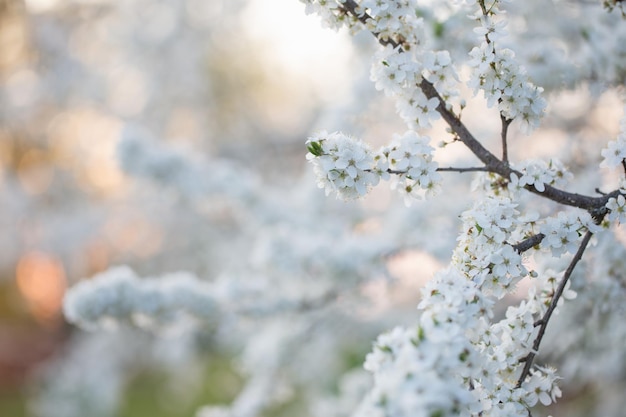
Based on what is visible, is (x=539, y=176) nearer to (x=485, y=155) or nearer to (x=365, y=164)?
(x=485, y=155)

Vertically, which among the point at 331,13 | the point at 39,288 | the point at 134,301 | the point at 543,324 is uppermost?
the point at 39,288

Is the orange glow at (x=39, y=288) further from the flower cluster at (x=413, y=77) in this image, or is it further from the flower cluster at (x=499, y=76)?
the flower cluster at (x=499, y=76)

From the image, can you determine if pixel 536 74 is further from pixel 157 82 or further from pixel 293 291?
pixel 157 82

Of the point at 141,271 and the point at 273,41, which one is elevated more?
the point at 273,41

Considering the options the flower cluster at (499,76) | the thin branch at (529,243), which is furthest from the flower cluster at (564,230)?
the flower cluster at (499,76)

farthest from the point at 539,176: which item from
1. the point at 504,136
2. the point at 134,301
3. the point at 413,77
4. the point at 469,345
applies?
the point at 134,301

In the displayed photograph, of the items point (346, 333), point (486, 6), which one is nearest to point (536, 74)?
point (486, 6)

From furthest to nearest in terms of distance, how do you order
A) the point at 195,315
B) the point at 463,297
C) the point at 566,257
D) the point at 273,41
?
the point at 273,41 → the point at 195,315 → the point at 566,257 → the point at 463,297
